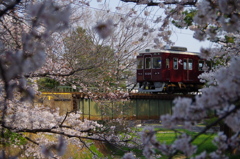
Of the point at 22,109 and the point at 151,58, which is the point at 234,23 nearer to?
the point at 22,109

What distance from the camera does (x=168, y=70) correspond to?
58.1 ft

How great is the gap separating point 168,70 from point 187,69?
1298 millimetres

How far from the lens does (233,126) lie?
1.78 meters

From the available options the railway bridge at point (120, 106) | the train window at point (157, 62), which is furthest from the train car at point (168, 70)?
the railway bridge at point (120, 106)

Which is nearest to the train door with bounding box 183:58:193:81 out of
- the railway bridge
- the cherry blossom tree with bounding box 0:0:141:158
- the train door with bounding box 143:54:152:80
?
the railway bridge

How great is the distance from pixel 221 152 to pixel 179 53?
16.5 meters

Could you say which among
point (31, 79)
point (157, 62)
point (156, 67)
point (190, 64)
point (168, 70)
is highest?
point (157, 62)

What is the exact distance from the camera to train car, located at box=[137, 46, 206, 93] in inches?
693

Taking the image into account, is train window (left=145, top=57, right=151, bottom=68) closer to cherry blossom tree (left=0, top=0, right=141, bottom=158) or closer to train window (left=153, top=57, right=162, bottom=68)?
train window (left=153, top=57, right=162, bottom=68)

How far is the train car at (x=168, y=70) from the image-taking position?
1761 cm

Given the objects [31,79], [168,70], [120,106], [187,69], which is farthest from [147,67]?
[31,79]

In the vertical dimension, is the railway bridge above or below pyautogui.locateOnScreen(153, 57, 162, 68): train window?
below

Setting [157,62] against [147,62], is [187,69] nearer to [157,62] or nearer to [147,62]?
[157,62]

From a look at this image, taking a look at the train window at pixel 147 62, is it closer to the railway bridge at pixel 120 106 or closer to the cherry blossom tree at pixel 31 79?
the railway bridge at pixel 120 106
